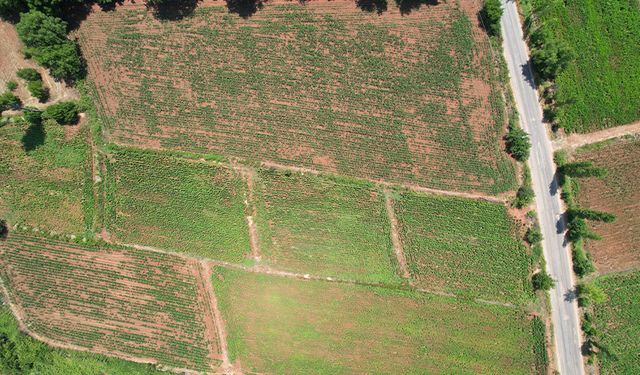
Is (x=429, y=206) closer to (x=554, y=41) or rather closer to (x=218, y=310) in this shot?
(x=554, y=41)

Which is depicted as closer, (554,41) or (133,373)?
(554,41)

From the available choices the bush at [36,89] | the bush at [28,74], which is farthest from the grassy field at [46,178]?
the bush at [28,74]

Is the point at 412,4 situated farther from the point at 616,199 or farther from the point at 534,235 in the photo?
the point at 616,199

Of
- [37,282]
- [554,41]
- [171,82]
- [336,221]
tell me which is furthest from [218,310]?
[554,41]

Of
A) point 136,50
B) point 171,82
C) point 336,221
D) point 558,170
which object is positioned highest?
point 136,50

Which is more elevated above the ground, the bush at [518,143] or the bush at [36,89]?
the bush at [36,89]

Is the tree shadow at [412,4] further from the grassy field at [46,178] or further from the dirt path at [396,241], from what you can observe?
the grassy field at [46,178]

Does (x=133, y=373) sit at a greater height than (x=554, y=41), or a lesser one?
lesser
